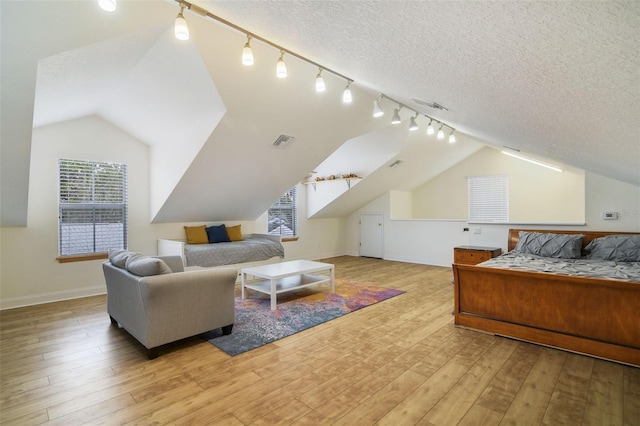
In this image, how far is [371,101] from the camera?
4633 mm

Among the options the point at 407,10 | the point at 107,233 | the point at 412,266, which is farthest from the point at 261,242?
the point at 407,10

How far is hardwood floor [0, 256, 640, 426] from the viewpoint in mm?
1958

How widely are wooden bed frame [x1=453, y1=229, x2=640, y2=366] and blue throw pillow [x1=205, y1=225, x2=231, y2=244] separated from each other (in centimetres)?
418

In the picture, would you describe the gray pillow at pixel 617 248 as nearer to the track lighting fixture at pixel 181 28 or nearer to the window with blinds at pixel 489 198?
the window with blinds at pixel 489 198

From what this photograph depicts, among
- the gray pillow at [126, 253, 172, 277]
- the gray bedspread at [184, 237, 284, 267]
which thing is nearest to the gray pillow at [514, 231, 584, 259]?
the gray bedspread at [184, 237, 284, 267]

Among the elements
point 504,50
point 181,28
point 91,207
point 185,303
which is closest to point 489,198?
point 185,303

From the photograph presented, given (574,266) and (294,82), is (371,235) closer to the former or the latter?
(574,266)

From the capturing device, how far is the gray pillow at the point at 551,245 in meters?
4.06

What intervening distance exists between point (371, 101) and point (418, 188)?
468cm

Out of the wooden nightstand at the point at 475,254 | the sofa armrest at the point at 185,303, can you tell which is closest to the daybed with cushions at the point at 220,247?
the sofa armrest at the point at 185,303

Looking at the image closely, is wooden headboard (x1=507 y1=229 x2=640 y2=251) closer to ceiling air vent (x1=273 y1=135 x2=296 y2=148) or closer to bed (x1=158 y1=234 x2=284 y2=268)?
ceiling air vent (x1=273 y1=135 x2=296 y2=148)

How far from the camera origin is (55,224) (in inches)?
179

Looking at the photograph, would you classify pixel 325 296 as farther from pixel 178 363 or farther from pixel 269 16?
pixel 269 16

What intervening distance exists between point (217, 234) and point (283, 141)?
2.35 metres
